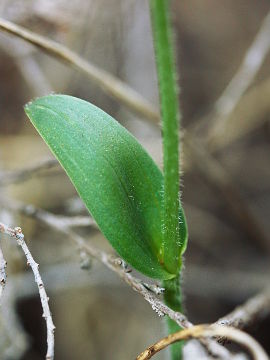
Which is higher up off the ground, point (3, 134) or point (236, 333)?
point (236, 333)

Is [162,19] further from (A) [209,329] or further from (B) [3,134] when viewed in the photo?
(B) [3,134]

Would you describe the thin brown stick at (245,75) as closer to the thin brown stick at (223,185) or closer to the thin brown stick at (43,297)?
the thin brown stick at (223,185)

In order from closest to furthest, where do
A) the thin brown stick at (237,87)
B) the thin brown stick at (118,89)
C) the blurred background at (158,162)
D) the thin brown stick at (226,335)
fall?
the thin brown stick at (226,335) → the thin brown stick at (118,89) → the blurred background at (158,162) → the thin brown stick at (237,87)

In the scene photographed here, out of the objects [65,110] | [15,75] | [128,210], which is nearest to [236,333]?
[128,210]

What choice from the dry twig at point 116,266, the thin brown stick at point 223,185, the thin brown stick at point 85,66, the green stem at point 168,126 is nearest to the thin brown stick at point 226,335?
the dry twig at point 116,266

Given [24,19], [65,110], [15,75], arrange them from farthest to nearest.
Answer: [15,75] < [24,19] < [65,110]

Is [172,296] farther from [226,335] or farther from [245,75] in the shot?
[245,75]

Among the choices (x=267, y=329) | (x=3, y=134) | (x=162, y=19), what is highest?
(x=162, y=19)
